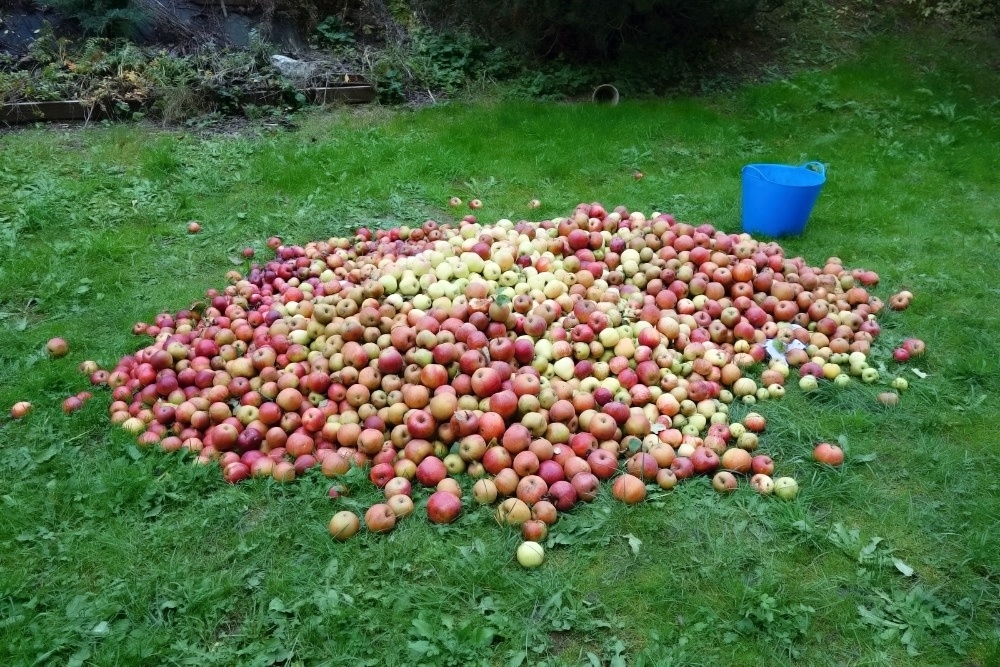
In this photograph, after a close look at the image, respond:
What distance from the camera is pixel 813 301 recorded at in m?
4.30

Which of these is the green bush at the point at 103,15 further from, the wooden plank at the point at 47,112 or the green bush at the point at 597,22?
the green bush at the point at 597,22

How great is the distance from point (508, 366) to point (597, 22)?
609cm

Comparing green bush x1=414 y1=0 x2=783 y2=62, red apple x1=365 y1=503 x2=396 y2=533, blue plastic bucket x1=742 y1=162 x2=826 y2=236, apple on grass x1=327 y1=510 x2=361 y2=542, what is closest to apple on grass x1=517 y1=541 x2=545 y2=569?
red apple x1=365 y1=503 x2=396 y2=533

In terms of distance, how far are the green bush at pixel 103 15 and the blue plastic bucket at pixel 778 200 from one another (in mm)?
7670

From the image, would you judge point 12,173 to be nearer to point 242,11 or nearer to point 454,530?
point 242,11

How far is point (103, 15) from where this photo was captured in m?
8.56

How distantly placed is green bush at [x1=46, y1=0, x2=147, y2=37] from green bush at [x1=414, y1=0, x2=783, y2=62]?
3.67m

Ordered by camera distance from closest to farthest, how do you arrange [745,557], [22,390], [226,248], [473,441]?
[745,557] < [473,441] < [22,390] < [226,248]

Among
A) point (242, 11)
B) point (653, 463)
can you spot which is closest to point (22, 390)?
point (653, 463)

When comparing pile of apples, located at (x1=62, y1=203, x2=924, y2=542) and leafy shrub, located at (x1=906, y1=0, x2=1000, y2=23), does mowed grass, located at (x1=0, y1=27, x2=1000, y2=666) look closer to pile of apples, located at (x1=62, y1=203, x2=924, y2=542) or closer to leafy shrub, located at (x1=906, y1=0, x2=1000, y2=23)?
pile of apples, located at (x1=62, y1=203, x2=924, y2=542)

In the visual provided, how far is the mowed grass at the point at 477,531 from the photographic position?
2525 millimetres

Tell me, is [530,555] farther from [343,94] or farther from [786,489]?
[343,94]

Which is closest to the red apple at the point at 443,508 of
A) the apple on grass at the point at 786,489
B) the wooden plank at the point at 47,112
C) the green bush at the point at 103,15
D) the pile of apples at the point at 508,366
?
the pile of apples at the point at 508,366

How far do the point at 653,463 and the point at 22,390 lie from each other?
3412mm
